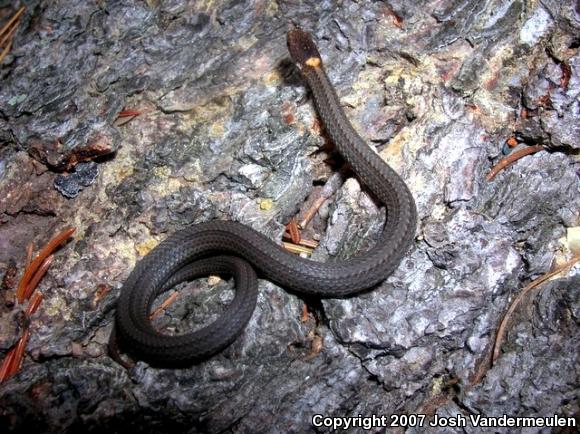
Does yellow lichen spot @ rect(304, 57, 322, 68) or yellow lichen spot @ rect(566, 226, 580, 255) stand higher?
yellow lichen spot @ rect(304, 57, 322, 68)

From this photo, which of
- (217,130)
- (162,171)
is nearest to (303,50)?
(217,130)

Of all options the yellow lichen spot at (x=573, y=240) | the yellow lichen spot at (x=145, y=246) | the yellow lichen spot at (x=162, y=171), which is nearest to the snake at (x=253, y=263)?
the yellow lichen spot at (x=145, y=246)

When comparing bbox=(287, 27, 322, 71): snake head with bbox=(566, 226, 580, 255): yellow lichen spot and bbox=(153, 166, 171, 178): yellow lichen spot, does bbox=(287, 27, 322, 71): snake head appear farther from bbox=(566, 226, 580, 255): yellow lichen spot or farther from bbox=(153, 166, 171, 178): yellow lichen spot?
bbox=(566, 226, 580, 255): yellow lichen spot

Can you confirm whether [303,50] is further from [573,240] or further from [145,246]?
[573,240]

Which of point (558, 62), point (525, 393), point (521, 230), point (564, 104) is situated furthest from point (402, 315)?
point (558, 62)

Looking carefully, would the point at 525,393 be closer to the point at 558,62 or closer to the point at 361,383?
the point at 361,383

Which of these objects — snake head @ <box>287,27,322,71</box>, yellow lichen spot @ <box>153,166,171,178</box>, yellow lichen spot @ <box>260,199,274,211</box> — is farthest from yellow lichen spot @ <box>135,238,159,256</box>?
snake head @ <box>287,27,322,71</box>

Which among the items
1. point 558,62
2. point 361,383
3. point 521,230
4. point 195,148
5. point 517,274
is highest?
point 558,62
